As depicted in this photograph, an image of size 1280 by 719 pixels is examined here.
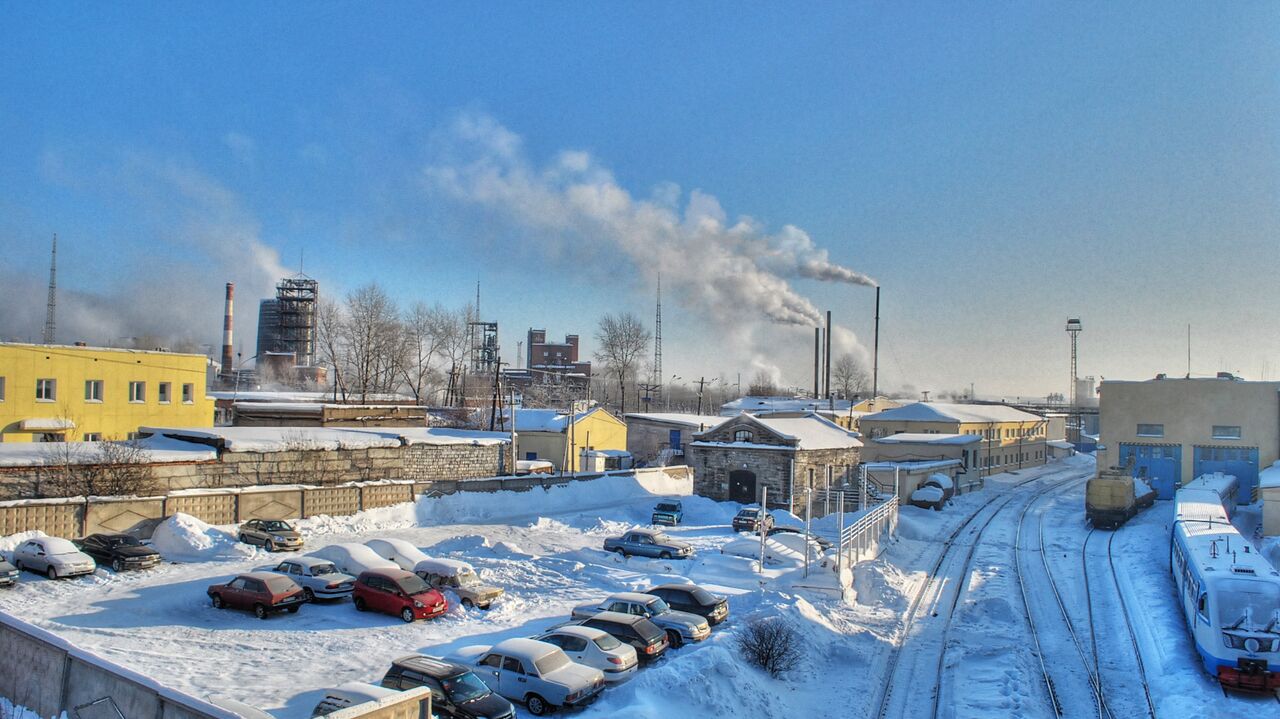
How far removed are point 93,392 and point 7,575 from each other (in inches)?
896

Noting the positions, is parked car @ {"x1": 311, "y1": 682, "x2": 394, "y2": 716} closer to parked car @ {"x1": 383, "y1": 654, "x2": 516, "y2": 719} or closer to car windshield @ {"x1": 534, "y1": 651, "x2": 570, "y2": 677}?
parked car @ {"x1": 383, "y1": 654, "x2": 516, "y2": 719}

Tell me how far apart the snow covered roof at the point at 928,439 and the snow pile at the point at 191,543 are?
156 feet

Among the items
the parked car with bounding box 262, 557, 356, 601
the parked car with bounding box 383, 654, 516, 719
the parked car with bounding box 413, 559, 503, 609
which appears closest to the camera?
the parked car with bounding box 383, 654, 516, 719

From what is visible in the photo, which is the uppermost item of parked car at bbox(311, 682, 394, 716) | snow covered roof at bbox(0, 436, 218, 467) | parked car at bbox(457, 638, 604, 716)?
snow covered roof at bbox(0, 436, 218, 467)

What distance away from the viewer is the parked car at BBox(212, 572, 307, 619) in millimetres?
19469

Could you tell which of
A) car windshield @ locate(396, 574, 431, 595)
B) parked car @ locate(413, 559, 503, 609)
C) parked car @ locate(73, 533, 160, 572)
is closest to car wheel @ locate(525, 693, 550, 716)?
car windshield @ locate(396, 574, 431, 595)

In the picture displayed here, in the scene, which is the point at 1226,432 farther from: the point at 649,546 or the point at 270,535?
the point at 270,535

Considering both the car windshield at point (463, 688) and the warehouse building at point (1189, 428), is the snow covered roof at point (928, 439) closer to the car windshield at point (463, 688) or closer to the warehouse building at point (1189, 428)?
the warehouse building at point (1189, 428)

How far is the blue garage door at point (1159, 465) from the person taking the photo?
4809 cm

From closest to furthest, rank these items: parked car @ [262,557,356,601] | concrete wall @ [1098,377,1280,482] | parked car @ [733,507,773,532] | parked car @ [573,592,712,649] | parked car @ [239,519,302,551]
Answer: parked car @ [573,592,712,649]
parked car @ [262,557,356,601]
parked car @ [239,519,302,551]
parked car @ [733,507,773,532]
concrete wall @ [1098,377,1280,482]

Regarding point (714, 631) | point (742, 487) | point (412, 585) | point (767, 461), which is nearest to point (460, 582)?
point (412, 585)

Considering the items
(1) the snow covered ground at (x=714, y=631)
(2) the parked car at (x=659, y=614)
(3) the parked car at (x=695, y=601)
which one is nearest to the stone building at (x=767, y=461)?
(1) the snow covered ground at (x=714, y=631)

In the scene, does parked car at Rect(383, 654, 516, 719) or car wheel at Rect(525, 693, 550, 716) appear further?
car wheel at Rect(525, 693, 550, 716)

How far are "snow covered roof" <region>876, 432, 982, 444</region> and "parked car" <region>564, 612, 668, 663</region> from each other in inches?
1795
